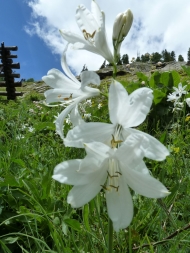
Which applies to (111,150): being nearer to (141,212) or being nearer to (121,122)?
(121,122)

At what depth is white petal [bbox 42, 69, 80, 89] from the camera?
958 millimetres

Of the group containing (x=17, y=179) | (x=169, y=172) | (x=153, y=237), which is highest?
(x=17, y=179)

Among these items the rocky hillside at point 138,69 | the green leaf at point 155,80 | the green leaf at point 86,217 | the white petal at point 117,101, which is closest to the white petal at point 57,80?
the white petal at point 117,101

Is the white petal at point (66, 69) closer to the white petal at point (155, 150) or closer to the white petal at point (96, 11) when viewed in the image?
the white petal at point (96, 11)

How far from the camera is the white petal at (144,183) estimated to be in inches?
29.7

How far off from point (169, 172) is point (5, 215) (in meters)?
1.07

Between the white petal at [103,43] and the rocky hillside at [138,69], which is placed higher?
the rocky hillside at [138,69]

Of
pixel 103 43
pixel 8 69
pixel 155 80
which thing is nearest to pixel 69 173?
Answer: pixel 103 43

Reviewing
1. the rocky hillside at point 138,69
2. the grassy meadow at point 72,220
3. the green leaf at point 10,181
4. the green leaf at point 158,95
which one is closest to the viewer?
the grassy meadow at point 72,220

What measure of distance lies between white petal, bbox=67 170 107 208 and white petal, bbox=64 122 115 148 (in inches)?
3.9

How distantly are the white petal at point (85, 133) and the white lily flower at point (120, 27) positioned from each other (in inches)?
10.0

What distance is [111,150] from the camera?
2.45 feet

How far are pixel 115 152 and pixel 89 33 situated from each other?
405 mm

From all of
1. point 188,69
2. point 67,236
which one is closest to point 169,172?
point 67,236
